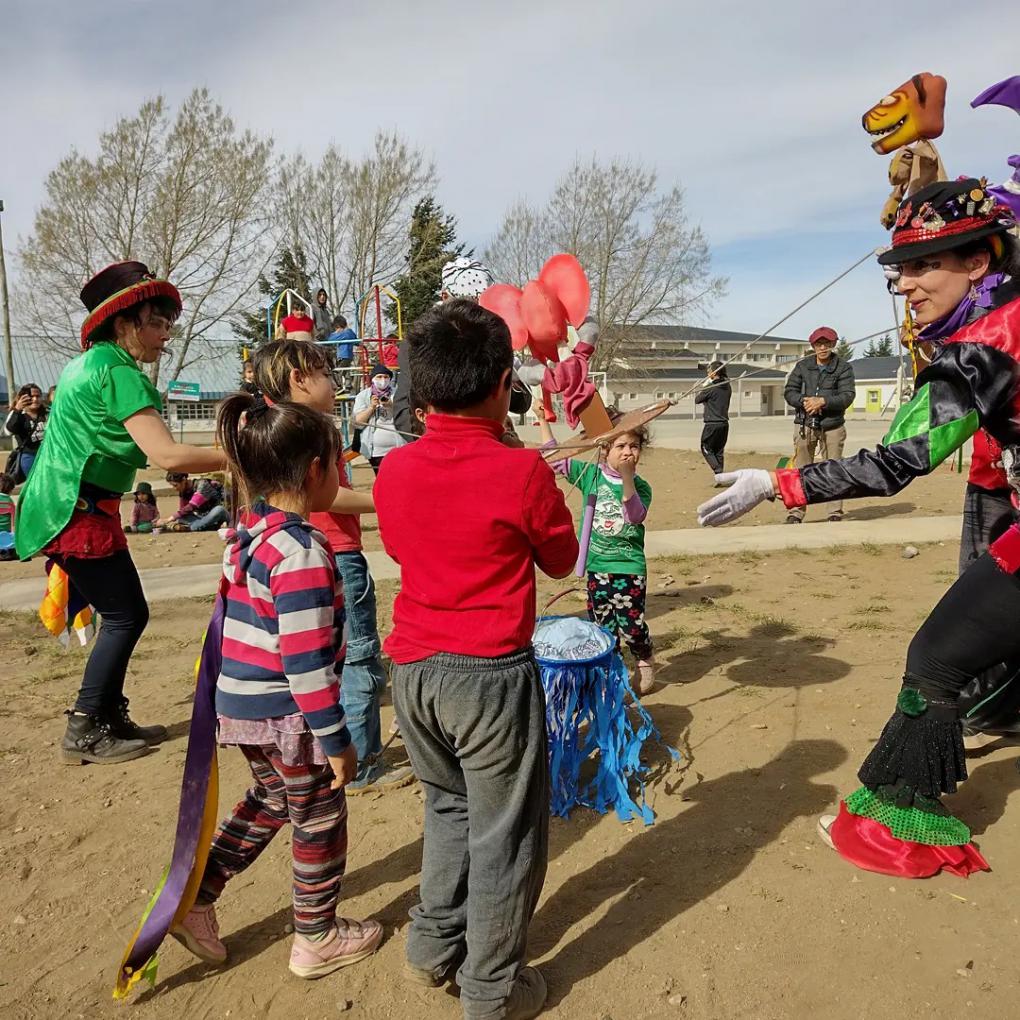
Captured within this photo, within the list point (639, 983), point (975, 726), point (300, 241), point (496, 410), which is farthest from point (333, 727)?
point (300, 241)

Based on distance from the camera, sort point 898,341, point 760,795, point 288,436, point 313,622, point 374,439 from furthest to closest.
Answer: point 374,439
point 898,341
point 760,795
point 288,436
point 313,622

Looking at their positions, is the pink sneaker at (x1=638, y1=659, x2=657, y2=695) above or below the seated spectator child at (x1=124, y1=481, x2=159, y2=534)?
below

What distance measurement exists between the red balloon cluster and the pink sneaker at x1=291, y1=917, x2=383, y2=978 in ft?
Result: 6.27

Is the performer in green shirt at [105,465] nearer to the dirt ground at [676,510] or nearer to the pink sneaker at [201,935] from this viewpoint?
the pink sneaker at [201,935]

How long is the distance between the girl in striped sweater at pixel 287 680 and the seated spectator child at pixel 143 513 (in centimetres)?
827

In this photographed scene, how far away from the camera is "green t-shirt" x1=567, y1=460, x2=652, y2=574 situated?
4.04 m

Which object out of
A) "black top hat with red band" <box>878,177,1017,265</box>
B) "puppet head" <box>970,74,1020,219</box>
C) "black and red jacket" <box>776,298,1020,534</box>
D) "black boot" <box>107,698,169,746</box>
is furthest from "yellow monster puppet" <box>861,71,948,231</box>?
"black boot" <box>107,698,169,746</box>

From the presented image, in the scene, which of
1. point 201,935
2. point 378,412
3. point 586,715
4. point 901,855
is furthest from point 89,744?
point 378,412

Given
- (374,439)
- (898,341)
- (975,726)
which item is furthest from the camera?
(374,439)

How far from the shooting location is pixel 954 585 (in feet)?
8.47

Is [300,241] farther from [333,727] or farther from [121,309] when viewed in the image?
[333,727]

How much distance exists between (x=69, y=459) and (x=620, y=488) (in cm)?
243

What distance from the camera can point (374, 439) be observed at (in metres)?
7.96

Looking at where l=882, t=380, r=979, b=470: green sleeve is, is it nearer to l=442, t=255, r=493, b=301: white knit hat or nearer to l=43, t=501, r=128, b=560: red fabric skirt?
l=442, t=255, r=493, b=301: white knit hat
